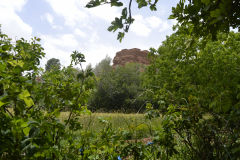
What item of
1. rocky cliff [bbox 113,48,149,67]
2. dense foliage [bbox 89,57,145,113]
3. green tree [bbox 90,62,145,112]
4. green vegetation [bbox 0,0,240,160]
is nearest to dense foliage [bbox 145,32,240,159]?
green vegetation [bbox 0,0,240,160]

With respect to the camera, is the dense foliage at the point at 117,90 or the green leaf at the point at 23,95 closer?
the green leaf at the point at 23,95

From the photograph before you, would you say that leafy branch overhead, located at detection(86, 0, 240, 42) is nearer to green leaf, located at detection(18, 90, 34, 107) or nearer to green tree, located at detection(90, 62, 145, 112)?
green leaf, located at detection(18, 90, 34, 107)

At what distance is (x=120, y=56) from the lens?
71875 mm

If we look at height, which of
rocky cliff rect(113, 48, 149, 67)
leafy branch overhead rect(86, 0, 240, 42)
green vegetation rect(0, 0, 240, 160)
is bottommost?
green vegetation rect(0, 0, 240, 160)

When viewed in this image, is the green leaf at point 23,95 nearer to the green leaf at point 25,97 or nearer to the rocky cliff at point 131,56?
the green leaf at point 25,97

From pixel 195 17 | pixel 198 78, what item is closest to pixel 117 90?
pixel 198 78

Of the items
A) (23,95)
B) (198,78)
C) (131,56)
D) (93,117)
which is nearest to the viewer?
(23,95)

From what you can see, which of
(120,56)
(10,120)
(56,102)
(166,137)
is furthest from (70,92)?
(120,56)

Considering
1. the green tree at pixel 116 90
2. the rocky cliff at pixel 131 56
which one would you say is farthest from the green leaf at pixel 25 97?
the rocky cliff at pixel 131 56

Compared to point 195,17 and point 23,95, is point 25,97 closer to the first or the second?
point 23,95

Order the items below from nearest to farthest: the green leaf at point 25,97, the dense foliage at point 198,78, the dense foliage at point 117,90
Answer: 1. the green leaf at point 25,97
2. the dense foliage at point 198,78
3. the dense foliage at point 117,90

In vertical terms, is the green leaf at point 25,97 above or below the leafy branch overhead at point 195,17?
below

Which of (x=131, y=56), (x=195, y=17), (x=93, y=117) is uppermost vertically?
(x=131, y=56)

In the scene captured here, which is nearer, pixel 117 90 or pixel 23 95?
pixel 23 95
